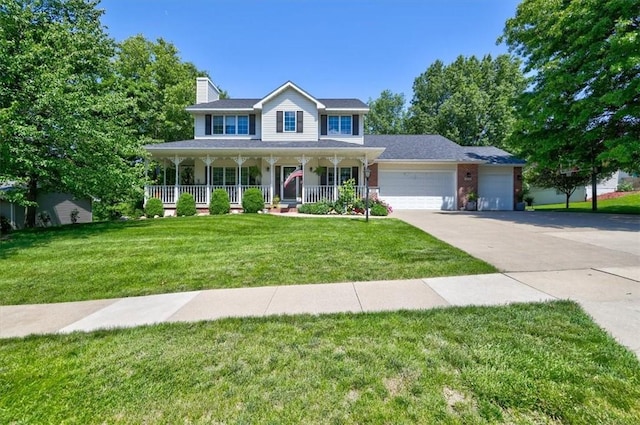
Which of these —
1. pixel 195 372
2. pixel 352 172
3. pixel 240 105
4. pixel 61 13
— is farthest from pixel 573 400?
pixel 61 13

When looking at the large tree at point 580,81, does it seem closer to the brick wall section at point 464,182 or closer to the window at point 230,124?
the brick wall section at point 464,182

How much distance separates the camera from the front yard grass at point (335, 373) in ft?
6.73

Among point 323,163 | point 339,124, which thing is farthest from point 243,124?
point 339,124

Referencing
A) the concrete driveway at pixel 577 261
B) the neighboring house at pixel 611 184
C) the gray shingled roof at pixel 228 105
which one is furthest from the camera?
the neighboring house at pixel 611 184

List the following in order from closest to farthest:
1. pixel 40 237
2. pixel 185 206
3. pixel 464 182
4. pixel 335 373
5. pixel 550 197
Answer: pixel 335 373 < pixel 40 237 < pixel 185 206 < pixel 464 182 < pixel 550 197

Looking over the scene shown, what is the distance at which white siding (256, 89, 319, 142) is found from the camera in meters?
18.1

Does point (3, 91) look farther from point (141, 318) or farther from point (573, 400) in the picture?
point (573, 400)

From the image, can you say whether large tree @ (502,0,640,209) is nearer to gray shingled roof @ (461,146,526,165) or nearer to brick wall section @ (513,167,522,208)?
gray shingled roof @ (461,146,526,165)

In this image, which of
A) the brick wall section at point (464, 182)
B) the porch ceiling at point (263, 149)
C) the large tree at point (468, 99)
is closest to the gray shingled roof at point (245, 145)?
the porch ceiling at point (263, 149)

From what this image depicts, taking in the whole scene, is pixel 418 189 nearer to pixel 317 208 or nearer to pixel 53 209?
pixel 317 208

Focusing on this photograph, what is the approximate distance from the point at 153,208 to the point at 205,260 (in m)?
10.7

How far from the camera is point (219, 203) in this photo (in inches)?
604

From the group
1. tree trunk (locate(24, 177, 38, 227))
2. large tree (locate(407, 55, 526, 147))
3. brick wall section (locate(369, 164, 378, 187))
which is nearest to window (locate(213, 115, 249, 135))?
brick wall section (locate(369, 164, 378, 187))

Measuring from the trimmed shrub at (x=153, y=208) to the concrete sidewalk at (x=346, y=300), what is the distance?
11.5m
